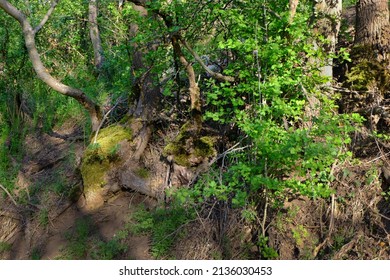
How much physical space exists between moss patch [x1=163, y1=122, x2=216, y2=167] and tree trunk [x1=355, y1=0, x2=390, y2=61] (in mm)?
2749

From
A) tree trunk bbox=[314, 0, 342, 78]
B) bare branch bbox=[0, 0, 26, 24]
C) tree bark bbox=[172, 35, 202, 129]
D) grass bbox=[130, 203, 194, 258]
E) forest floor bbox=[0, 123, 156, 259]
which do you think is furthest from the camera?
bare branch bbox=[0, 0, 26, 24]

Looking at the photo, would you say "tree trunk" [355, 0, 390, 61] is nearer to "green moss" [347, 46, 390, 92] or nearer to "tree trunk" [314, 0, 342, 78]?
"green moss" [347, 46, 390, 92]

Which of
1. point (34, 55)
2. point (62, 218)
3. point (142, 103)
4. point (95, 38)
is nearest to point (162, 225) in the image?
point (62, 218)

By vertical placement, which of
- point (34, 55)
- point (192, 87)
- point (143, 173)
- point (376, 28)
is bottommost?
point (143, 173)

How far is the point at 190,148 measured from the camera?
244 inches

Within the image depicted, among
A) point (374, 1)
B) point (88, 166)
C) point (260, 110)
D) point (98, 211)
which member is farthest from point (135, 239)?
point (374, 1)

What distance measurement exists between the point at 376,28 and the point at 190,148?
3284 millimetres

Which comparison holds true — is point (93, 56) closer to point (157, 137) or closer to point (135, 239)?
point (157, 137)

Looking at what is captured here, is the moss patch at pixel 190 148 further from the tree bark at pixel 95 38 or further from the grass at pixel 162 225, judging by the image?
the tree bark at pixel 95 38

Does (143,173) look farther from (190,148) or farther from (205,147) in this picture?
(205,147)

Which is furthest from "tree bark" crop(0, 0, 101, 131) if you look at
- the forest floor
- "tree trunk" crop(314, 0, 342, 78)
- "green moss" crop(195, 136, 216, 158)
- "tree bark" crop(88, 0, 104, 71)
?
"tree bark" crop(88, 0, 104, 71)

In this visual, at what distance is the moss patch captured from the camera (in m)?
6.14

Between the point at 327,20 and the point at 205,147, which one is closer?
the point at 327,20

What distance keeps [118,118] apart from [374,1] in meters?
4.60
